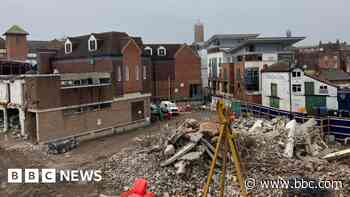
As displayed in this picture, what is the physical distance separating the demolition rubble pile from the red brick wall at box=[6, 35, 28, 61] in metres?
40.5

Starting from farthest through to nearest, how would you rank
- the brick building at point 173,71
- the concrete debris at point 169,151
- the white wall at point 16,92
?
the brick building at point 173,71 → the white wall at point 16,92 → the concrete debris at point 169,151

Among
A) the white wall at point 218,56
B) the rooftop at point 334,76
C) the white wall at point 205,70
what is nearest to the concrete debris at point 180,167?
the rooftop at point 334,76

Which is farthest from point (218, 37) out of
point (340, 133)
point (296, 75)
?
point (340, 133)

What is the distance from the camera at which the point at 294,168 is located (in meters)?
16.9

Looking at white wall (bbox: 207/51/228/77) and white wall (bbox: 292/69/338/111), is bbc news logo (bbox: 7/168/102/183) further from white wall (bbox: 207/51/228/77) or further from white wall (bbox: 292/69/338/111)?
white wall (bbox: 207/51/228/77)

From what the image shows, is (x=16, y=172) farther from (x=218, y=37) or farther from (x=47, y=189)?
(x=218, y=37)

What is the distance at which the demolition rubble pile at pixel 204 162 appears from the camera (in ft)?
51.4

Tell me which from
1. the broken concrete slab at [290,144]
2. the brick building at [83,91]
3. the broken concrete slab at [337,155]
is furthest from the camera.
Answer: the brick building at [83,91]

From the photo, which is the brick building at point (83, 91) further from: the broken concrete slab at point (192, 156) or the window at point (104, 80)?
the broken concrete slab at point (192, 156)

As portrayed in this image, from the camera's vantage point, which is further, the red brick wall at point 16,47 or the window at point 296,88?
the red brick wall at point 16,47

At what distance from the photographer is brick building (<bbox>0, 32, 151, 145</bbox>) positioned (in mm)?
24953

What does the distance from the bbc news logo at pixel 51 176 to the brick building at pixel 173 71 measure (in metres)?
29.6

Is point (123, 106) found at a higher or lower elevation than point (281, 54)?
lower

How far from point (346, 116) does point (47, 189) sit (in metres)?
22.8
